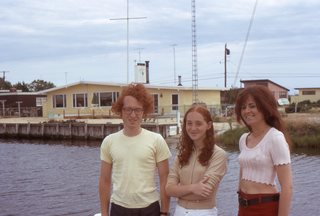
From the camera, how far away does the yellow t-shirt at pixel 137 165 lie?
4.04 metres

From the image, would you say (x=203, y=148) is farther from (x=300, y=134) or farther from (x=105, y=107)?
(x=105, y=107)

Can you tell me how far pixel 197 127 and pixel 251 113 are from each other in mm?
426

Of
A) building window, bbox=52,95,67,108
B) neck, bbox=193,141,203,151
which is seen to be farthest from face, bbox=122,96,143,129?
building window, bbox=52,95,67,108

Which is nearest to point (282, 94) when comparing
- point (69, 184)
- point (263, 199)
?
point (69, 184)

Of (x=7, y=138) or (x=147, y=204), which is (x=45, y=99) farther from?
(x=147, y=204)

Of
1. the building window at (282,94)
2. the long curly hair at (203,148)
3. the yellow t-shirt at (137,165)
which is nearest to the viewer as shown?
the long curly hair at (203,148)

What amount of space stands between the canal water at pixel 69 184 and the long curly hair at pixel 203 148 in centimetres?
786

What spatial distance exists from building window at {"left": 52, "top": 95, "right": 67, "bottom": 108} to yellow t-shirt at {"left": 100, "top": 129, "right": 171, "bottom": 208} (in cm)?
4483

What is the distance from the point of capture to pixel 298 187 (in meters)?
15.7

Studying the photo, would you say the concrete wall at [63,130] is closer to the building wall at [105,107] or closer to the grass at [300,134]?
the building wall at [105,107]

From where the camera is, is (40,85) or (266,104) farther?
(40,85)

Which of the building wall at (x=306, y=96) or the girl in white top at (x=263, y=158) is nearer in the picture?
the girl in white top at (x=263, y=158)

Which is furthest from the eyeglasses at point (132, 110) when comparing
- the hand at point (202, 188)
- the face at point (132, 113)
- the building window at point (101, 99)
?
the building window at point (101, 99)

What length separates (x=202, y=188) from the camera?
12.1 ft
